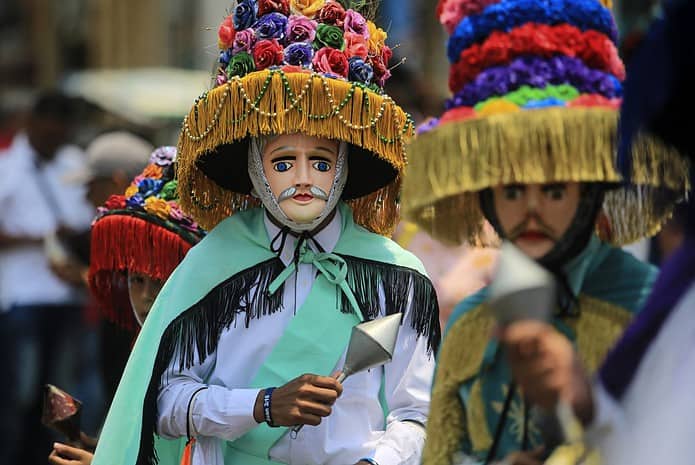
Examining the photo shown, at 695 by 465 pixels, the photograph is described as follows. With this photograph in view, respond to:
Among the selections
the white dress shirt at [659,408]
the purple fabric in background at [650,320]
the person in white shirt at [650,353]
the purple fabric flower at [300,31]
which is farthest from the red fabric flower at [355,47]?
the white dress shirt at [659,408]

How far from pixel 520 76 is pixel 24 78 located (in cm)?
2291

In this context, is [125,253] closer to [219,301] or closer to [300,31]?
[219,301]

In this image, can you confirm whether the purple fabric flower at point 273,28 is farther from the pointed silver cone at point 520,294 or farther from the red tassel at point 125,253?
the pointed silver cone at point 520,294

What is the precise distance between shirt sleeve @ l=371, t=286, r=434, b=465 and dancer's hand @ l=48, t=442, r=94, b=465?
1.17 m

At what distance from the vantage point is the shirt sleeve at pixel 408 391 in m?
4.95

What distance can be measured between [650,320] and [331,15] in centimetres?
218

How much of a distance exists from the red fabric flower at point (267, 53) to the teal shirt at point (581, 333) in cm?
140

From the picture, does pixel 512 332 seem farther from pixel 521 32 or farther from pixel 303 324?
pixel 303 324

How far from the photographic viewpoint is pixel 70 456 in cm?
562

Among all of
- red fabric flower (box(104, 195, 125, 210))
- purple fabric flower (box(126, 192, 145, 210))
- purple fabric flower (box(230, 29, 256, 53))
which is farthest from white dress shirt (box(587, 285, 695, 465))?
red fabric flower (box(104, 195, 125, 210))

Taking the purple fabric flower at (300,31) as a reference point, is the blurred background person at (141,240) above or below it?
below

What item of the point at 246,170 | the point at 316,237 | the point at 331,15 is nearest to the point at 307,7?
the point at 331,15

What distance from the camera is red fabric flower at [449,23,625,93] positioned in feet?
12.7

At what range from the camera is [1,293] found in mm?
9906
